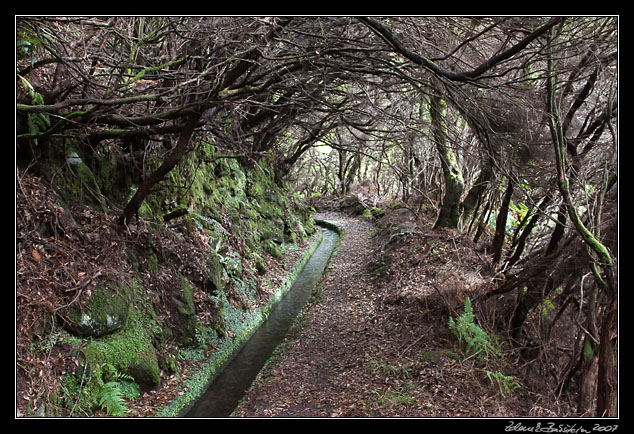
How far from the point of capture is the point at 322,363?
6.70 m

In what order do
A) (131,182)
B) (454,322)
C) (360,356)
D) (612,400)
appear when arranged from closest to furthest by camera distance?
(612,400) < (454,322) < (360,356) < (131,182)

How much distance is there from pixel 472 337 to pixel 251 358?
3.94 meters

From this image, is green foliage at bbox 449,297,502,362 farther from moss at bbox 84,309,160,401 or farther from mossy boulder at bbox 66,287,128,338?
mossy boulder at bbox 66,287,128,338

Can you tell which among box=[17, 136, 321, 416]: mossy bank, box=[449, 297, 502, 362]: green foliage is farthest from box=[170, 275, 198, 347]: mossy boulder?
box=[449, 297, 502, 362]: green foliage

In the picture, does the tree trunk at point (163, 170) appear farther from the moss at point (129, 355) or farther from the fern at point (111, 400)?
the fern at point (111, 400)

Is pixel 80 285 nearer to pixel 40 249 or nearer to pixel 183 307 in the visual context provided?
pixel 40 249

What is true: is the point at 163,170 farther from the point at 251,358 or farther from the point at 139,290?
the point at 251,358

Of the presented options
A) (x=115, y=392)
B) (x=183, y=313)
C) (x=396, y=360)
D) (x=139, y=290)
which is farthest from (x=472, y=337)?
(x=139, y=290)

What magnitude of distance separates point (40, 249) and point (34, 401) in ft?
6.50

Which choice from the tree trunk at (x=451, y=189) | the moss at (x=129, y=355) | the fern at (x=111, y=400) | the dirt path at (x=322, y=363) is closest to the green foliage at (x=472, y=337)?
the dirt path at (x=322, y=363)

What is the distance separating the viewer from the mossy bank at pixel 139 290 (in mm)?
4746

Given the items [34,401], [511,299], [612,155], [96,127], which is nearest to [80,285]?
[34,401]

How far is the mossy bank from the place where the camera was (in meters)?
4.75

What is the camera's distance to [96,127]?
6695mm
